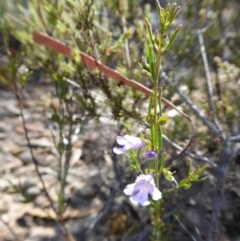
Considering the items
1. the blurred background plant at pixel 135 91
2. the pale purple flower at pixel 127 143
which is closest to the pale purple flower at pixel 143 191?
the pale purple flower at pixel 127 143

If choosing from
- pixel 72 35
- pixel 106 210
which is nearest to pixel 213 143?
pixel 106 210

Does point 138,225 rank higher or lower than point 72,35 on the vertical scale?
lower

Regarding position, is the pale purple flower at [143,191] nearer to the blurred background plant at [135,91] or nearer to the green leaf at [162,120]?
the green leaf at [162,120]

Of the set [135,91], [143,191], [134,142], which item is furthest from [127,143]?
[135,91]

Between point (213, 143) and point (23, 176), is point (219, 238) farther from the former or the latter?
point (23, 176)

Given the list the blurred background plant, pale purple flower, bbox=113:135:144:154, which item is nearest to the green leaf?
pale purple flower, bbox=113:135:144:154

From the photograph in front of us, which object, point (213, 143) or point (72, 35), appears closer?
point (72, 35)

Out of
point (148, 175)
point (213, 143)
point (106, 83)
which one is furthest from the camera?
point (213, 143)

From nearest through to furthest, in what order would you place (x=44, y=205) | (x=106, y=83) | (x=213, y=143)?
(x=106, y=83) → (x=213, y=143) → (x=44, y=205)
